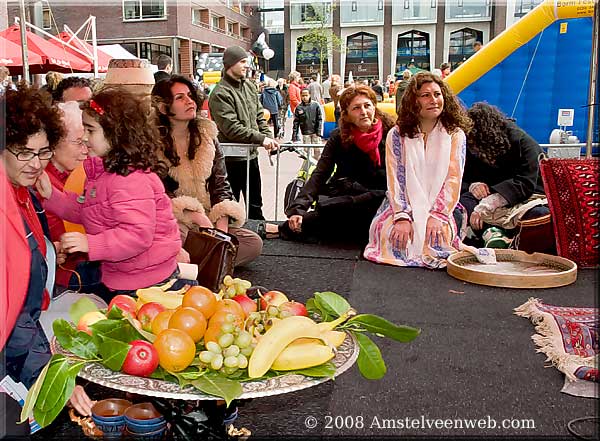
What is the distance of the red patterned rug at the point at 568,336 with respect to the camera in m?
2.68

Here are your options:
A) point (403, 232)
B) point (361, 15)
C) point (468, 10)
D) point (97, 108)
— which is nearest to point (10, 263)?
point (97, 108)

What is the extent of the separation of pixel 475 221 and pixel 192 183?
2.23 metres

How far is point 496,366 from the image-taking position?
2840 mm

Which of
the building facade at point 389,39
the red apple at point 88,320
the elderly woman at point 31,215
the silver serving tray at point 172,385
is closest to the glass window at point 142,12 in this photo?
the building facade at point 389,39

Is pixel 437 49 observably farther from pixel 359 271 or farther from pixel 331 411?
pixel 331 411

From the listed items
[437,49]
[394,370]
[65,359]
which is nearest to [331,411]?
[394,370]

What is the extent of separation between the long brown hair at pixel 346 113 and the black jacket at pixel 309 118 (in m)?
7.03

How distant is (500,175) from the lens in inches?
193

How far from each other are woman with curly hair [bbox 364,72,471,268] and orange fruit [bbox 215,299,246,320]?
3130 mm

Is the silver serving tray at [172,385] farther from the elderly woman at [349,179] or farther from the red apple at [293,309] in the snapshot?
the elderly woman at [349,179]

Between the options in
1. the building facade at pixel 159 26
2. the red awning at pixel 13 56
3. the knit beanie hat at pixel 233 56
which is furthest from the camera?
the building facade at pixel 159 26

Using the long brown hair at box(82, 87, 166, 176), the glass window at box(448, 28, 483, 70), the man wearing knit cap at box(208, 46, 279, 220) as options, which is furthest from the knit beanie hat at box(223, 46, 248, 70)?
the glass window at box(448, 28, 483, 70)

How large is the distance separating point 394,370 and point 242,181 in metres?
3.48

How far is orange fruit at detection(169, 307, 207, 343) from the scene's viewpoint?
142 cm
